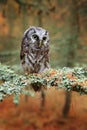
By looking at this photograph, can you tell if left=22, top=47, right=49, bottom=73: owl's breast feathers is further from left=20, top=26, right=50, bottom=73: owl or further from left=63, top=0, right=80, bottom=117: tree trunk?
left=63, top=0, right=80, bottom=117: tree trunk

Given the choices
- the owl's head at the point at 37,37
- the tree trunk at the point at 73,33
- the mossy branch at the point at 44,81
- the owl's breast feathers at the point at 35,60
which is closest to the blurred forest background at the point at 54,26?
the tree trunk at the point at 73,33

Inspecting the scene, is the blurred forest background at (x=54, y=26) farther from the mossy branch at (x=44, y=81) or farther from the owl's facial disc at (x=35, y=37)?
the mossy branch at (x=44, y=81)

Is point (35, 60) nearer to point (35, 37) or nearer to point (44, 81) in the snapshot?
point (35, 37)

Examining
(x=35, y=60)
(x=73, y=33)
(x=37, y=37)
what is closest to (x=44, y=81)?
(x=37, y=37)

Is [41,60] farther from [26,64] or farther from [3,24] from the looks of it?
[3,24]

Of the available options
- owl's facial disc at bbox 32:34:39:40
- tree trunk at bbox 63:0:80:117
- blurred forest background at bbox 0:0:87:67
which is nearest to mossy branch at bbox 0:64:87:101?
owl's facial disc at bbox 32:34:39:40

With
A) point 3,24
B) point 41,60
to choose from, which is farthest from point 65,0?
point 41,60
